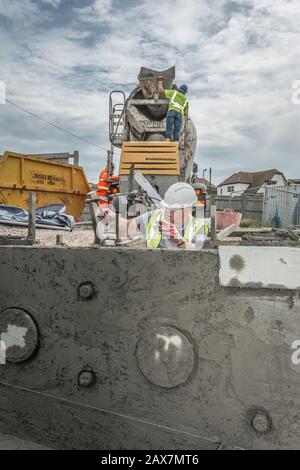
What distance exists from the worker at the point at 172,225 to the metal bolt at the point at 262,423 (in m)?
1.61

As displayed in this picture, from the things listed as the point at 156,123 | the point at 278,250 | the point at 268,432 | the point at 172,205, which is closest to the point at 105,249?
the point at 278,250

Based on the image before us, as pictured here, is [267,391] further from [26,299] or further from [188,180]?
[188,180]

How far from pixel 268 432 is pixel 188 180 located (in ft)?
24.7

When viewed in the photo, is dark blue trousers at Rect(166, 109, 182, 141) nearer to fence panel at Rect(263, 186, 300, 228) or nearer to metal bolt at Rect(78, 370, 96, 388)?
metal bolt at Rect(78, 370, 96, 388)

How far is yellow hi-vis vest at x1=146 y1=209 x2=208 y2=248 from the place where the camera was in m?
3.08

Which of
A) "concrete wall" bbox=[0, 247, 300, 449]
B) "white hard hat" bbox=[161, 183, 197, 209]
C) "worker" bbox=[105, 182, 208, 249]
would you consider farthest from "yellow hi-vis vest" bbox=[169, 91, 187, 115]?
"concrete wall" bbox=[0, 247, 300, 449]

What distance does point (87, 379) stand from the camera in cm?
166

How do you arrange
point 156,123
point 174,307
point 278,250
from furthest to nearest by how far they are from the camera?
1. point 156,123
2. point 174,307
3. point 278,250

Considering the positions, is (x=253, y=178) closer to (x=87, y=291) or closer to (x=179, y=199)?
(x=179, y=199)

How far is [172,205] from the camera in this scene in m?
3.78

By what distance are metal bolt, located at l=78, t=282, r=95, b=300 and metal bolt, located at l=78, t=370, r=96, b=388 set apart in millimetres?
307

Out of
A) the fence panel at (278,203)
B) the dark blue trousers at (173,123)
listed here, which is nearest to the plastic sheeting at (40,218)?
the dark blue trousers at (173,123)

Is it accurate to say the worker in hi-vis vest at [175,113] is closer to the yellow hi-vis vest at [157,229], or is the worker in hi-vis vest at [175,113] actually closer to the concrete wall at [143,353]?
the yellow hi-vis vest at [157,229]

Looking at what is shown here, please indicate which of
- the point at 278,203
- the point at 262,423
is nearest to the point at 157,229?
the point at 262,423
